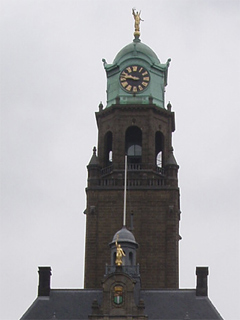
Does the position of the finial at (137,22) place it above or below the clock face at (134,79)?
above

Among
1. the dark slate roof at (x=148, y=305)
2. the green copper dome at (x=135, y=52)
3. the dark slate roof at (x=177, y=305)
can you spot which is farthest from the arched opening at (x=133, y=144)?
the dark slate roof at (x=177, y=305)

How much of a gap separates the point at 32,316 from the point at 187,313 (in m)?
15.5

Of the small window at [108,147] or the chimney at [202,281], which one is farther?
the small window at [108,147]

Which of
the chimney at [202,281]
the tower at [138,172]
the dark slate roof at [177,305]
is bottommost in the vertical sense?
the dark slate roof at [177,305]

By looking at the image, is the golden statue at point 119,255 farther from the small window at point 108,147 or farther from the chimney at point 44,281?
the small window at point 108,147

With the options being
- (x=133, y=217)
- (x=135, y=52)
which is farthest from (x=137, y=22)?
(x=133, y=217)

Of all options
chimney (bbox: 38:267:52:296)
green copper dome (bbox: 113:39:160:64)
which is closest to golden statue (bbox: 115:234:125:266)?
chimney (bbox: 38:267:52:296)

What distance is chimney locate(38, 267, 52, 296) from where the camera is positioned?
410ft

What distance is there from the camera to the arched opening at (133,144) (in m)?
145

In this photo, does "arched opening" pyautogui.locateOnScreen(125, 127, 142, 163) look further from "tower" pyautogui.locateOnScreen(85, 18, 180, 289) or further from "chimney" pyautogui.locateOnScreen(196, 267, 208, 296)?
"chimney" pyautogui.locateOnScreen(196, 267, 208, 296)

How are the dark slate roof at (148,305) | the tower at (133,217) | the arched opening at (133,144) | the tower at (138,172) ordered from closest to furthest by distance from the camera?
the dark slate roof at (148,305), the tower at (133,217), the tower at (138,172), the arched opening at (133,144)

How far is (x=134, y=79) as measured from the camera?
147250 millimetres

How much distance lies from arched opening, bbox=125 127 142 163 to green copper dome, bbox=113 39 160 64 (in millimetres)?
8944

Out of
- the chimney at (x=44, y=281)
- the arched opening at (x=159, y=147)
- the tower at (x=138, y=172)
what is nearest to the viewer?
the chimney at (x=44, y=281)
